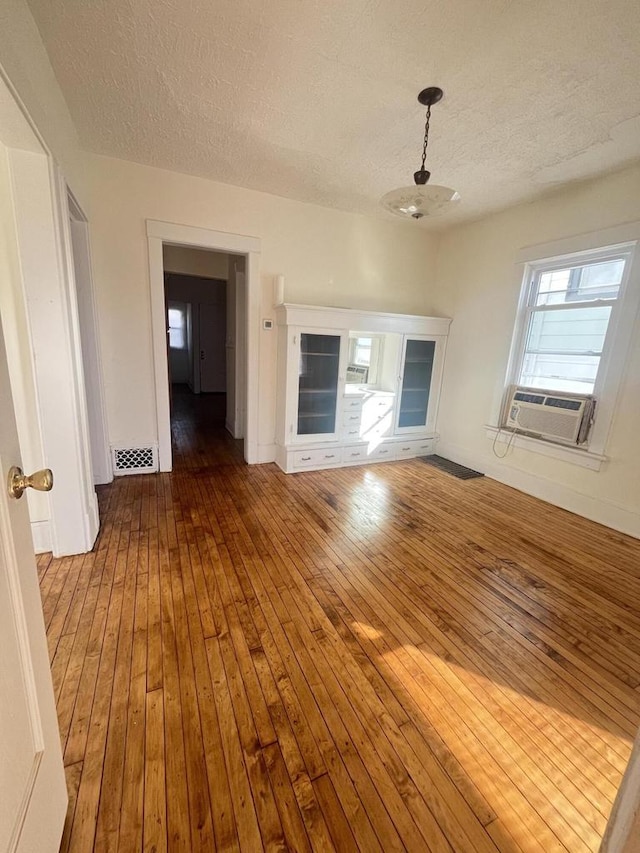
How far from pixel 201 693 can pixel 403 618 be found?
3.35 feet

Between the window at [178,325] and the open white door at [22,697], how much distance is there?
8836mm

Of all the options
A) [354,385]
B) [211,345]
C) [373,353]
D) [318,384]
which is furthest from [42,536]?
[211,345]

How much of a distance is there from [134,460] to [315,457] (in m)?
1.85

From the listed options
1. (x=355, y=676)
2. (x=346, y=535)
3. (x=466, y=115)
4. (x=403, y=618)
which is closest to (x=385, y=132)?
(x=466, y=115)

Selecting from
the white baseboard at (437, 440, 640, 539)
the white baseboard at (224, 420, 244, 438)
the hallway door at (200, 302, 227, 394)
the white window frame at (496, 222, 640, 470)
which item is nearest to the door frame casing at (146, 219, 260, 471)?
the white baseboard at (224, 420, 244, 438)

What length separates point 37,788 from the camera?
0.82m

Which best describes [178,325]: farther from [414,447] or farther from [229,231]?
[414,447]

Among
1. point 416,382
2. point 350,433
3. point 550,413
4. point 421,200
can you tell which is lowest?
point 350,433

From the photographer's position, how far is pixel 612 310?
2.90 m

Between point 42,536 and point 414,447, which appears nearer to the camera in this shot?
point 42,536

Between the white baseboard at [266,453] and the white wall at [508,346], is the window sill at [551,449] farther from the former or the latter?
the white baseboard at [266,453]

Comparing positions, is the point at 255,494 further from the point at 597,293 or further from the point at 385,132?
the point at 597,293

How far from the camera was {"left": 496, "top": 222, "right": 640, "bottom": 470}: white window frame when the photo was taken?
2.75 m

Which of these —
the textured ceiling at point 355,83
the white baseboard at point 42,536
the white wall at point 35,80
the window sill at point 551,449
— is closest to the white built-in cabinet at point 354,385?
the window sill at point 551,449
